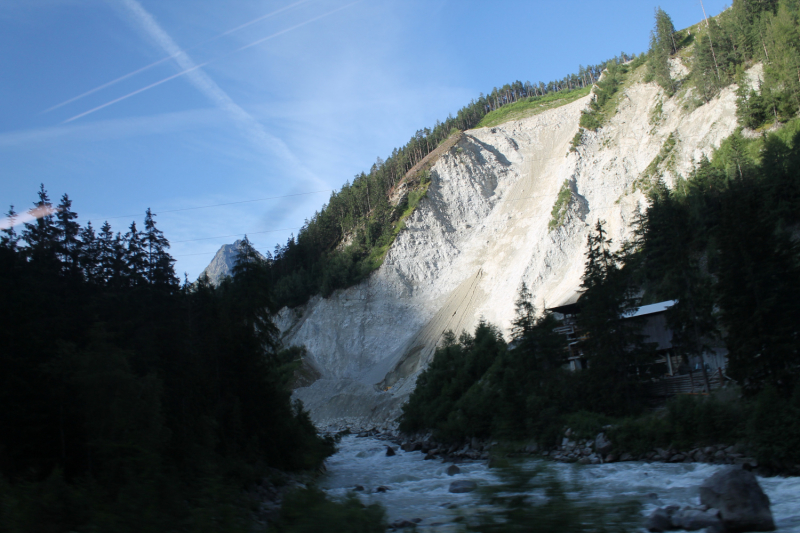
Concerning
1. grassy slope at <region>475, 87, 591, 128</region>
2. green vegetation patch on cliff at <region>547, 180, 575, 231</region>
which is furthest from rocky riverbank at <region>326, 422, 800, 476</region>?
grassy slope at <region>475, 87, 591, 128</region>

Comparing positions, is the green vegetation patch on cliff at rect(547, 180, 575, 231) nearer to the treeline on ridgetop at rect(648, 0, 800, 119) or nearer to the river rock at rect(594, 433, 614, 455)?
the treeline on ridgetop at rect(648, 0, 800, 119)

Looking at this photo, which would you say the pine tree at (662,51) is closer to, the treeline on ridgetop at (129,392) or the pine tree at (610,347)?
the pine tree at (610,347)

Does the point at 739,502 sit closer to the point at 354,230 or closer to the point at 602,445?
the point at 602,445

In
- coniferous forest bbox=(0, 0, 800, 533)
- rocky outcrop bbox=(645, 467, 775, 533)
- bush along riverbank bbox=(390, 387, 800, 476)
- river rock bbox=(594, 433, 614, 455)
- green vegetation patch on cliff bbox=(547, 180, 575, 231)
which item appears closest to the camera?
rocky outcrop bbox=(645, 467, 775, 533)

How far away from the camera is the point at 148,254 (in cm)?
3241

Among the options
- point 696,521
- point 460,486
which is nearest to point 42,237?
point 460,486

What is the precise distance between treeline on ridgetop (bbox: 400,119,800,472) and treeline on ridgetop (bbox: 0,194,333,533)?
8.05m

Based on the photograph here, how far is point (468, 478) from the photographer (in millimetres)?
23625

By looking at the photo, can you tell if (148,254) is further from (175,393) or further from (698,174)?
(698,174)

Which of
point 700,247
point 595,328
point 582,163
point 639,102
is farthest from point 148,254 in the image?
point 639,102

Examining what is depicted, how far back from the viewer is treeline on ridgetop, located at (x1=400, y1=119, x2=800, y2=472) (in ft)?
74.3

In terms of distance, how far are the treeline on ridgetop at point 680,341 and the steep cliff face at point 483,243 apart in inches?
360

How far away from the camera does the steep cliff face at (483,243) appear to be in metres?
62.1

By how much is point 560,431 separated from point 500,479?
28.7 metres
